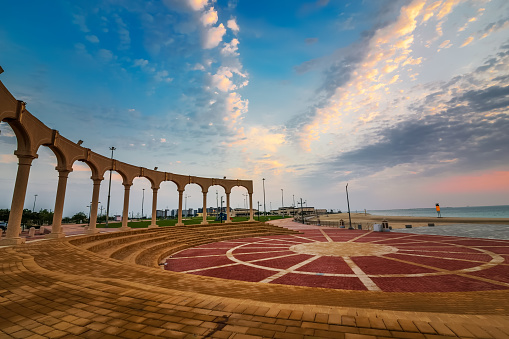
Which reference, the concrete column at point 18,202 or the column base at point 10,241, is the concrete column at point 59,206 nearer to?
the concrete column at point 18,202

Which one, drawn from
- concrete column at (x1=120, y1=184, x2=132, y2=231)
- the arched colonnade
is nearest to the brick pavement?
the arched colonnade

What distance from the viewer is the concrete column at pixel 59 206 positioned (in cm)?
1368

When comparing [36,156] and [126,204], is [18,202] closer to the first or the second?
[36,156]

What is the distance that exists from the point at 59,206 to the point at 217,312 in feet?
52.9

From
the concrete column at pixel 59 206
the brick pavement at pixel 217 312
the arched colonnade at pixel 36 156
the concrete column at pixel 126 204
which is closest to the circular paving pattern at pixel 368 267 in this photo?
the brick pavement at pixel 217 312

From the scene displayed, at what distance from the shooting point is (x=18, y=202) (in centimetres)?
1114

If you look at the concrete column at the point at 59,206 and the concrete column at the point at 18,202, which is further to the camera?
the concrete column at the point at 59,206

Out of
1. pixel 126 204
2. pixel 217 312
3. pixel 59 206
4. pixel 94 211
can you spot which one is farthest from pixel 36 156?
pixel 217 312

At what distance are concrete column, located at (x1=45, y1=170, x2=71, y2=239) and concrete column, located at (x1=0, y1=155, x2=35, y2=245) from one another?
2419mm

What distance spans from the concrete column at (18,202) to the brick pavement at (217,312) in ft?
22.6

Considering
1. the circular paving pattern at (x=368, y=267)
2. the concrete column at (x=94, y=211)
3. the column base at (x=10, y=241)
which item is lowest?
the circular paving pattern at (x=368, y=267)

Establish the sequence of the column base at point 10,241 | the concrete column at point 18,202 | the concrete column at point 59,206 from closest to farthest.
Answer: the column base at point 10,241
the concrete column at point 18,202
the concrete column at point 59,206

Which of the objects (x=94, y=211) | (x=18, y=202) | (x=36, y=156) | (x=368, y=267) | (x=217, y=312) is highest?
(x=36, y=156)

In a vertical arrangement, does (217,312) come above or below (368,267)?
above
